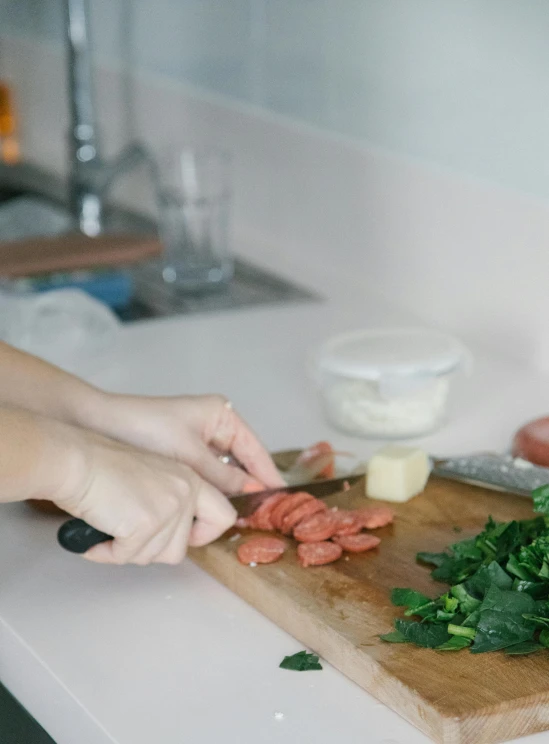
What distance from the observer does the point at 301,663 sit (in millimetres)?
971

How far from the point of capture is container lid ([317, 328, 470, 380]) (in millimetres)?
1397

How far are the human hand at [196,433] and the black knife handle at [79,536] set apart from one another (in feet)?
0.60

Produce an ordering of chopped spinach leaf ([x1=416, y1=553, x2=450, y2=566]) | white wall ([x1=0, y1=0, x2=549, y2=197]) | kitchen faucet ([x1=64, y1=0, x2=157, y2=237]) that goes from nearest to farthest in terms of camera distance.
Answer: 1. chopped spinach leaf ([x1=416, y1=553, x2=450, y2=566])
2. white wall ([x1=0, y1=0, x2=549, y2=197])
3. kitchen faucet ([x1=64, y1=0, x2=157, y2=237])

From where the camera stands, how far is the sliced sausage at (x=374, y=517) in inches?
45.6

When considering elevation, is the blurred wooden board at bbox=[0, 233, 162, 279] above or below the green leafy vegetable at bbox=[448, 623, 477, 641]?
below

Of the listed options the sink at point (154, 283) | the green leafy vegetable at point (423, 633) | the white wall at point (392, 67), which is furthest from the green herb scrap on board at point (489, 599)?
the sink at point (154, 283)

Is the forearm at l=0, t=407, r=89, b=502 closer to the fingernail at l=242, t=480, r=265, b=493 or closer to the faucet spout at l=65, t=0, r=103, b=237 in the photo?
the fingernail at l=242, t=480, r=265, b=493

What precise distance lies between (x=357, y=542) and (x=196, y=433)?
0.22 meters

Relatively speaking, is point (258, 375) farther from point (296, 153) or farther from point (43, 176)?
point (43, 176)

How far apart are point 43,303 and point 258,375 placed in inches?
14.5

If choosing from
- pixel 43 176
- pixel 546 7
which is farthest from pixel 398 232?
pixel 43 176

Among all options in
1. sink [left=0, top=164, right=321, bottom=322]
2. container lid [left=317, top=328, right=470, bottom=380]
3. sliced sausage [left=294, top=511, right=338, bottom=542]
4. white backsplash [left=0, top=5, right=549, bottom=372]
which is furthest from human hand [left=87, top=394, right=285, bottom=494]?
sink [left=0, top=164, right=321, bottom=322]

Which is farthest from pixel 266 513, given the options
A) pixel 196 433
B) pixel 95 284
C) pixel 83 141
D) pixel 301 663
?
pixel 83 141

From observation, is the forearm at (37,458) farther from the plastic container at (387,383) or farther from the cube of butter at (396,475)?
the plastic container at (387,383)
